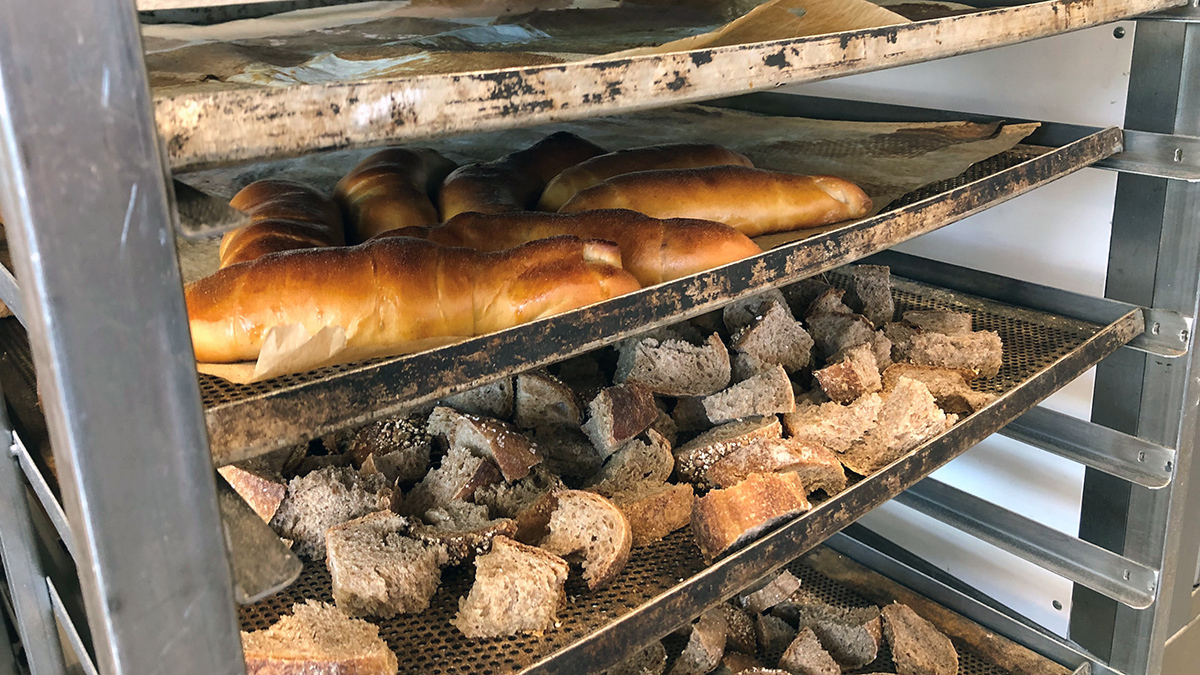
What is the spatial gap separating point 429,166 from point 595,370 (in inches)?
17.8

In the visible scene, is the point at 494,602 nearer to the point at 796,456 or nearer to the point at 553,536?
the point at 553,536

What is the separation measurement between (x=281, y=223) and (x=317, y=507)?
37 centimetres

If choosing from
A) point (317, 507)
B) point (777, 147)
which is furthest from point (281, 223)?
point (777, 147)

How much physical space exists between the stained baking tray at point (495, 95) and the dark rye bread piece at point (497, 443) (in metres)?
0.58

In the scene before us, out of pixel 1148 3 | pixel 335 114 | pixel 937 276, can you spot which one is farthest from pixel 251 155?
pixel 937 276

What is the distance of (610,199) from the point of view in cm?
125

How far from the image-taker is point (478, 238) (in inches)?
43.4

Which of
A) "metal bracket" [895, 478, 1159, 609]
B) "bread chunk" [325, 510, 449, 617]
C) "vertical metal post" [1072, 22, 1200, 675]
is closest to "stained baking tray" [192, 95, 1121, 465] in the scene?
"vertical metal post" [1072, 22, 1200, 675]

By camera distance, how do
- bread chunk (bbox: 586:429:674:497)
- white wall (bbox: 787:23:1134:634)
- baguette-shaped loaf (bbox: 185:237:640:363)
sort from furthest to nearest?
white wall (bbox: 787:23:1134:634) → bread chunk (bbox: 586:429:674:497) → baguette-shaped loaf (bbox: 185:237:640:363)

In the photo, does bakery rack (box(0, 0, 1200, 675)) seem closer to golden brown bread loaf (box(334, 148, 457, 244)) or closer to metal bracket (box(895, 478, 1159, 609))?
metal bracket (box(895, 478, 1159, 609))

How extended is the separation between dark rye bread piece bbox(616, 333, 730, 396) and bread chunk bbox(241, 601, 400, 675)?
60 centimetres

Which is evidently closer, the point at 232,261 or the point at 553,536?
the point at 232,261

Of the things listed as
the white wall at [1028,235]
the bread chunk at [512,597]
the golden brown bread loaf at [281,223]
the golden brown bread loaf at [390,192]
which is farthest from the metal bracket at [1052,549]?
the golden brown bread loaf at [281,223]

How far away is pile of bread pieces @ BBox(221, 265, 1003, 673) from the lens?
1049 mm
